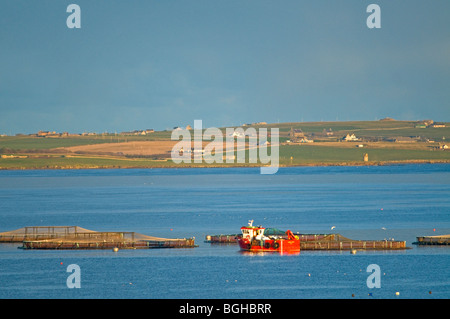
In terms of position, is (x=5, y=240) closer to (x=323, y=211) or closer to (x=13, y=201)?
(x=323, y=211)

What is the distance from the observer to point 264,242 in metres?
66.8

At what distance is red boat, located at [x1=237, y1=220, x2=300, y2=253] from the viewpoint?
65500 millimetres

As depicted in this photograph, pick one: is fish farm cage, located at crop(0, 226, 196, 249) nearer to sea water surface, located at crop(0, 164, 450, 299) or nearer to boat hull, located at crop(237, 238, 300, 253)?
sea water surface, located at crop(0, 164, 450, 299)

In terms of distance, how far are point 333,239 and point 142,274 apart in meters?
19.7

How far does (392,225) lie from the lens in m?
85.1

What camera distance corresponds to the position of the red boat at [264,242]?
65500 millimetres

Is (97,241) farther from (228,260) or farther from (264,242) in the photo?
(264,242)
